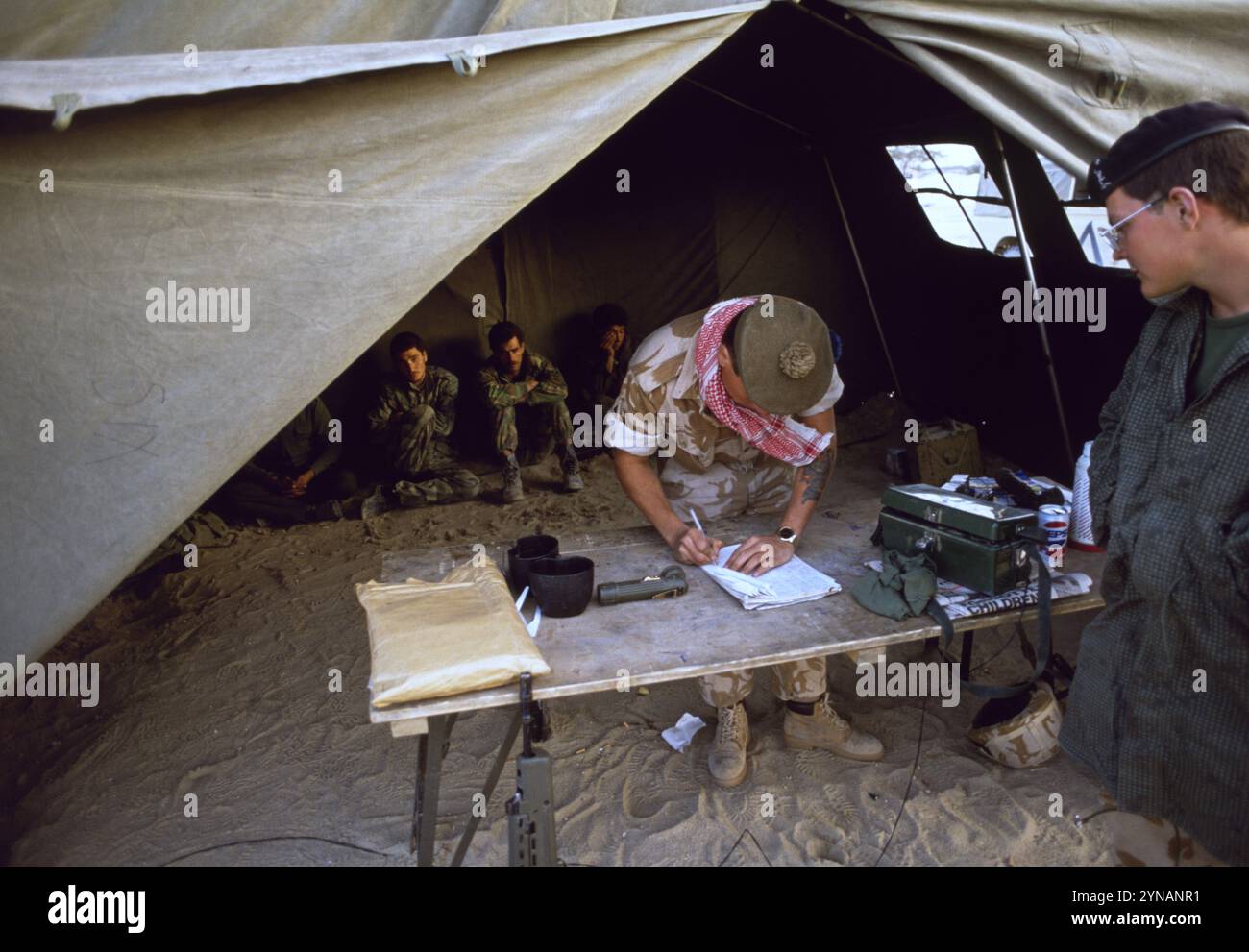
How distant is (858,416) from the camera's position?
631cm

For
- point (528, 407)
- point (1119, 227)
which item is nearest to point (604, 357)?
point (528, 407)

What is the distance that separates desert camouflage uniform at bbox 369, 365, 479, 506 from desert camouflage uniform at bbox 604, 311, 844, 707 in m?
2.54

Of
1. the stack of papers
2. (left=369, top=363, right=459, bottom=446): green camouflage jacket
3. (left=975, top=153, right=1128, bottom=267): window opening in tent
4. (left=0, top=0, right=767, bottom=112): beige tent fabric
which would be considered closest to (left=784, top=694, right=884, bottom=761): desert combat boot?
the stack of papers

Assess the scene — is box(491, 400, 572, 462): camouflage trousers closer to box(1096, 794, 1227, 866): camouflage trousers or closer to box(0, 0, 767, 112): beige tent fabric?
box(0, 0, 767, 112): beige tent fabric

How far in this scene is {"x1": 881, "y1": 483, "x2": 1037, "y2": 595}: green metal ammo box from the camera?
82.2 inches

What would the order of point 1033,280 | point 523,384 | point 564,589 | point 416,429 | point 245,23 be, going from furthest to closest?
point 523,384 < point 416,429 < point 1033,280 < point 245,23 < point 564,589

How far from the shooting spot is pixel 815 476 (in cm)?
271

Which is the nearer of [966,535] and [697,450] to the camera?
[966,535]

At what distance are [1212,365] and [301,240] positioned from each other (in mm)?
1893

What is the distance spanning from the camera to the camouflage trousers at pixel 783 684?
8.78ft

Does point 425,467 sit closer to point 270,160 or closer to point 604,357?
point 604,357

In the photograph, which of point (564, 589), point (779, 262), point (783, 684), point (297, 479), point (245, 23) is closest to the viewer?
point (564, 589)

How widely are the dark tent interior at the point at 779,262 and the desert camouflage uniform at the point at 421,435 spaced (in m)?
0.36

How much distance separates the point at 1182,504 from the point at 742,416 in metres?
1.22
